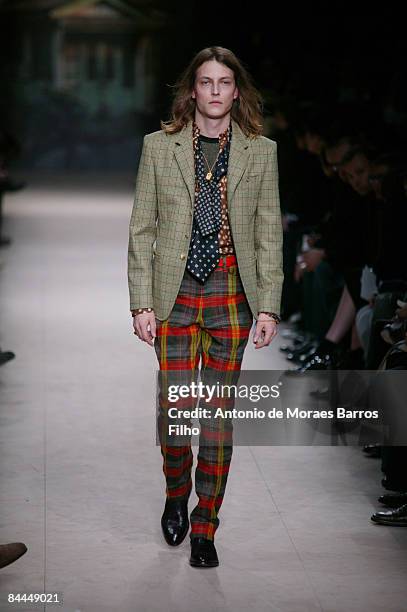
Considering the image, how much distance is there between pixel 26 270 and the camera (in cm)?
954

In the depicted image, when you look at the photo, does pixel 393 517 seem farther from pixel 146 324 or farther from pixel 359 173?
pixel 359 173

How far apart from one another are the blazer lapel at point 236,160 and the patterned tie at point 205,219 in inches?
1.0

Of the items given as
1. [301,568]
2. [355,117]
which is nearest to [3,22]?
[355,117]

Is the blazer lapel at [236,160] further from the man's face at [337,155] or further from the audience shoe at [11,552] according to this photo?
the man's face at [337,155]

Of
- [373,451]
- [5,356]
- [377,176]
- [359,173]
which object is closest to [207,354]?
[373,451]

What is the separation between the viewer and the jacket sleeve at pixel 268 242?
344cm

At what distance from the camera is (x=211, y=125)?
3424 millimetres

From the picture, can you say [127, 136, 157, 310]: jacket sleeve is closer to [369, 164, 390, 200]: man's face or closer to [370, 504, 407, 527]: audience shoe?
[370, 504, 407, 527]: audience shoe

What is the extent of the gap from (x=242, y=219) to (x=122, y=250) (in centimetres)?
759

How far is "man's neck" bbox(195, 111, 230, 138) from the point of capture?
3422mm

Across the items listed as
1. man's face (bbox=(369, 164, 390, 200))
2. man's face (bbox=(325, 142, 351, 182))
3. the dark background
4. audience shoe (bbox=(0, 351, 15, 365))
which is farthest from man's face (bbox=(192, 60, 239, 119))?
the dark background

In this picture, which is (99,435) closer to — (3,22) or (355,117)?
(355,117)

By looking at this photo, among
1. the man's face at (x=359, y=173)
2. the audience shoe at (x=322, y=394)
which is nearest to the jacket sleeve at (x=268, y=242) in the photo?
the audience shoe at (x=322, y=394)

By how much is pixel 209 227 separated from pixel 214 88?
0.33 meters
